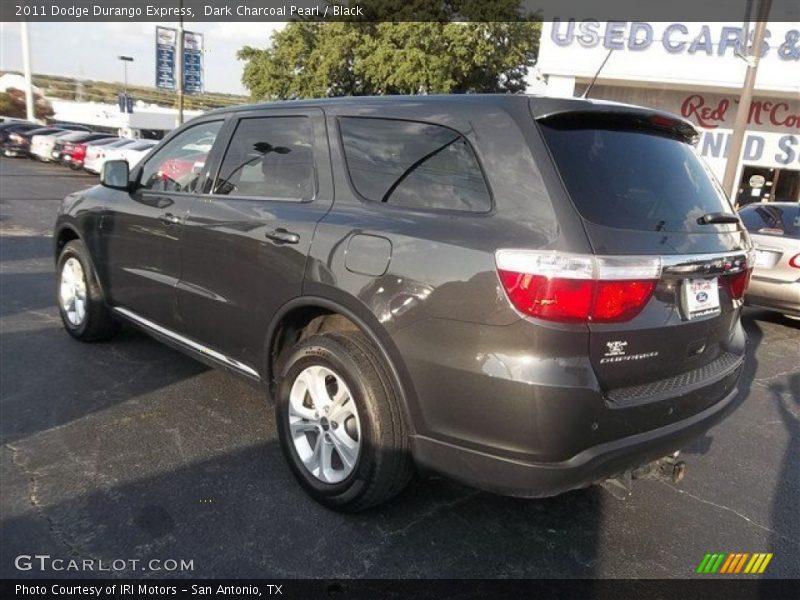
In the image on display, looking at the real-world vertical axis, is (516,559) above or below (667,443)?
below

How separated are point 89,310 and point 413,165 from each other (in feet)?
10.5

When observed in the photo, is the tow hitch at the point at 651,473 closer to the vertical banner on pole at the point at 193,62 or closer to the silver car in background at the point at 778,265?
the silver car in background at the point at 778,265

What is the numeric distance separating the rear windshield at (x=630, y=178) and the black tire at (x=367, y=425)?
41.9 inches

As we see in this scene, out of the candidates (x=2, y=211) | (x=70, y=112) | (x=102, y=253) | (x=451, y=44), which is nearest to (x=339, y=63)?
(x=451, y=44)

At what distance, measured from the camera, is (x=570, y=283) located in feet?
6.98

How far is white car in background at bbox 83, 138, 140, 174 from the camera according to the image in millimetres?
20391

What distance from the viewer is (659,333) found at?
2.34 m

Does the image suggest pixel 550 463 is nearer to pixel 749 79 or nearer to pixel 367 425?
pixel 367 425

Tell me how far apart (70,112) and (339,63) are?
140 ft

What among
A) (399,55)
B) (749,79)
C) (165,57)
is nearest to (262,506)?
(749,79)

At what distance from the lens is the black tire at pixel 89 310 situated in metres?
4.61

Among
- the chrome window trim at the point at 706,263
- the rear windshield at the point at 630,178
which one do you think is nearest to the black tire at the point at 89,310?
the rear windshield at the point at 630,178

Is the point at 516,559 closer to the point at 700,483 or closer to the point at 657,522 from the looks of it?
the point at 657,522

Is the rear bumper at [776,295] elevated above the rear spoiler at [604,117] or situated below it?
below
